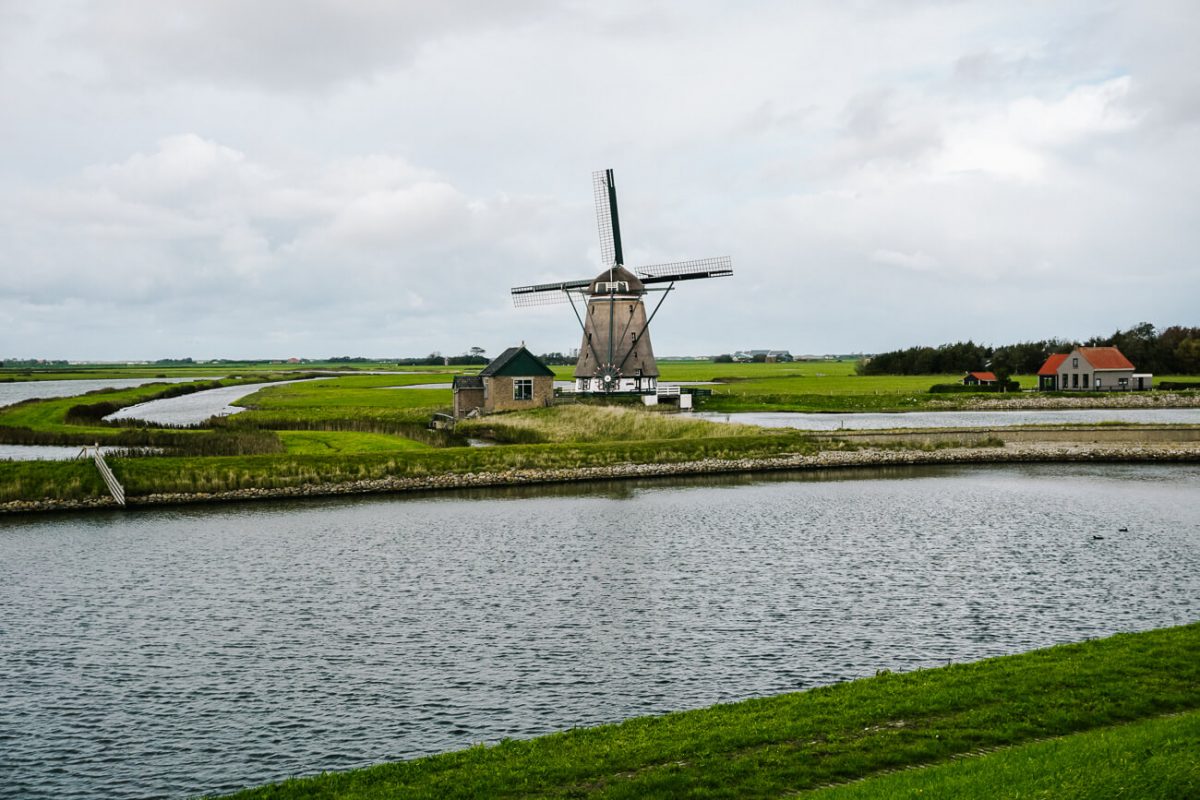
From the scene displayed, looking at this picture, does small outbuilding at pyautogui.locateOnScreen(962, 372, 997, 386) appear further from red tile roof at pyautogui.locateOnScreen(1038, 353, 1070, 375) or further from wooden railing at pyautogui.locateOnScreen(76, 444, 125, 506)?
wooden railing at pyautogui.locateOnScreen(76, 444, 125, 506)

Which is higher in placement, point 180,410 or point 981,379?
point 180,410

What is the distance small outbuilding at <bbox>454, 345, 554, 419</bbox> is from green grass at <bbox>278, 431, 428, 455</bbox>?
→ 13402 millimetres

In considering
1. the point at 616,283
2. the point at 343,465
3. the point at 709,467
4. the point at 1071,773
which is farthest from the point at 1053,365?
the point at 1071,773

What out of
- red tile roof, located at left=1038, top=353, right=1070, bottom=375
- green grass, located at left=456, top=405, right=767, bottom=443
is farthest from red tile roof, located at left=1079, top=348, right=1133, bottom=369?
green grass, located at left=456, top=405, right=767, bottom=443

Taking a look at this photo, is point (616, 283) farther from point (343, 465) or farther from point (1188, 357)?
point (1188, 357)

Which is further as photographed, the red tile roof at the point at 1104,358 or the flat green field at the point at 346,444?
the red tile roof at the point at 1104,358

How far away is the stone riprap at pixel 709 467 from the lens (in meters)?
38.8

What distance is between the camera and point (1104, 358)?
95.0 m

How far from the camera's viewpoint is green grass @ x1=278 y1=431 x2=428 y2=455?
46531 mm

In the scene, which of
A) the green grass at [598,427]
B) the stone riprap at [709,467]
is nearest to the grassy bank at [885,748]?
the stone riprap at [709,467]

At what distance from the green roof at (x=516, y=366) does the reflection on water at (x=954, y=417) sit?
12.7m

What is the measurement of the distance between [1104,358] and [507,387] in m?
62.4

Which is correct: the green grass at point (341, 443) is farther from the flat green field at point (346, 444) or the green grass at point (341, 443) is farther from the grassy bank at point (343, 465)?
the grassy bank at point (343, 465)

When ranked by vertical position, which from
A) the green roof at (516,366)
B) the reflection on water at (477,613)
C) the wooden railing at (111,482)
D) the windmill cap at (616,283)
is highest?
the windmill cap at (616,283)
